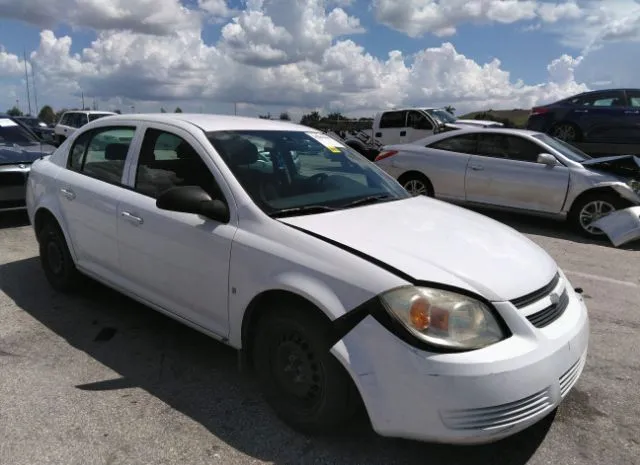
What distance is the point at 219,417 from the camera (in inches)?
116

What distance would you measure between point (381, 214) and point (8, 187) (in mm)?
6165

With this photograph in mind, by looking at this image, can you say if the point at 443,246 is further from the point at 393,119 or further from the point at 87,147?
the point at 393,119

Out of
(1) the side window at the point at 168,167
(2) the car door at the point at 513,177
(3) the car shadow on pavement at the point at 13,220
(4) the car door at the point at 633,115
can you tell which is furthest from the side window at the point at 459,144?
(3) the car shadow on pavement at the point at 13,220

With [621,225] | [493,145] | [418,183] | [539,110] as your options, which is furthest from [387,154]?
[539,110]

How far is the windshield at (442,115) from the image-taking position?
15424 millimetres

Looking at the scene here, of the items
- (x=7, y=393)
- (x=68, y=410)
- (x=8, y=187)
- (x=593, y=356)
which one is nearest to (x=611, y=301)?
(x=593, y=356)

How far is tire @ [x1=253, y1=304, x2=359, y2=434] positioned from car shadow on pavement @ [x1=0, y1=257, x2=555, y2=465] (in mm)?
131

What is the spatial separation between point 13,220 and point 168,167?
5.63 meters

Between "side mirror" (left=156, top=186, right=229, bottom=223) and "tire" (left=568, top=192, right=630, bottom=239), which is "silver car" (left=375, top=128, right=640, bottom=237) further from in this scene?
"side mirror" (left=156, top=186, right=229, bottom=223)

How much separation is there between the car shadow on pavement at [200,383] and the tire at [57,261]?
5.2 inches

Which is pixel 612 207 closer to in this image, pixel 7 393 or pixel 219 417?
pixel 219 417

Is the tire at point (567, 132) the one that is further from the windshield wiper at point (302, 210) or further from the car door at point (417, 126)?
the windshield wiper at point (302, 210)

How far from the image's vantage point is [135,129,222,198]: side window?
11.0 feet

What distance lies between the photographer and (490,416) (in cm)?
→ 225
